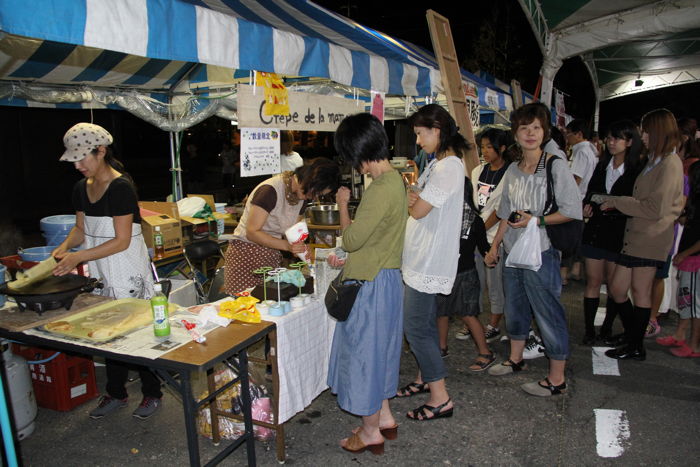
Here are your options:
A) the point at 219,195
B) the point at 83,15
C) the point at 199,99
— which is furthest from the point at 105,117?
the point at 83,15

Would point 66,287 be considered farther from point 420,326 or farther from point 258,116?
point 420,326

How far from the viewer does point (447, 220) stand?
287 cm

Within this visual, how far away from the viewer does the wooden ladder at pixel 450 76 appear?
4.96 meters

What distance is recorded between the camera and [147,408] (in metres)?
3.38

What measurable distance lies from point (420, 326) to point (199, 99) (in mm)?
4441

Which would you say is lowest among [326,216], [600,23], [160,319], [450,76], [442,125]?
[160,319]

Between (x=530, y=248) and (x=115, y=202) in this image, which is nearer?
(x=115, y=202)

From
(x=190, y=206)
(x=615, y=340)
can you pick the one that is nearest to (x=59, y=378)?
(x=190, y=206)

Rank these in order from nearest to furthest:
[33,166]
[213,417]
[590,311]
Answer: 1. [213,417]
2. [590,311]
3. [33,166]

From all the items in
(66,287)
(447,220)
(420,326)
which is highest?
(447,220)

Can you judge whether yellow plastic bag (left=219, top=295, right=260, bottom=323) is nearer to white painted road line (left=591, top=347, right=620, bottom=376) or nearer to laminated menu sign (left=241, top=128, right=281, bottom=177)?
laminated menu sign (left=241, top=128, right=281, bottom=177)

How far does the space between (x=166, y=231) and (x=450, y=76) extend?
11.1 feet

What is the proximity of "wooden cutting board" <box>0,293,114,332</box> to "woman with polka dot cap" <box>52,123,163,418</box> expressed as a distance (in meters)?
0.25

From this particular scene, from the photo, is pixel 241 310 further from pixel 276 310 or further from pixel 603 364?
pixel 603 364
